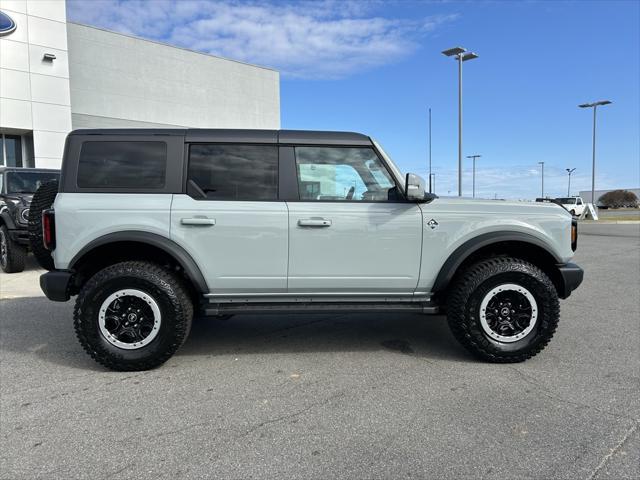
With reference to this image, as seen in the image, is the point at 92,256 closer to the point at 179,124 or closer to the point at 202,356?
the point at 202,356

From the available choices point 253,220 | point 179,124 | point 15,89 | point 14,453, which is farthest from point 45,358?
point 179,124

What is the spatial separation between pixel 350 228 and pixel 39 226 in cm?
266

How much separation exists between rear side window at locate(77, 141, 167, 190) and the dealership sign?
1856 centimetres

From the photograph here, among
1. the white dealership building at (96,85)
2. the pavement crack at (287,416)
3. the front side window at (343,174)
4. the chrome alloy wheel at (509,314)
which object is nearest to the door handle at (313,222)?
the front side window at (343,174)

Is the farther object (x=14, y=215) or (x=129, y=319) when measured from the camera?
(x=14, y=215)

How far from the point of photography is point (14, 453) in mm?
2598

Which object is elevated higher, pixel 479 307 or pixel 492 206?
pixel 492 206

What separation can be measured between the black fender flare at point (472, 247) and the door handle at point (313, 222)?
1.06 meters

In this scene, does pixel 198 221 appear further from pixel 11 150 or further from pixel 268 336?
pixel 11 150

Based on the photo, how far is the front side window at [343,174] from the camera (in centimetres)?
394

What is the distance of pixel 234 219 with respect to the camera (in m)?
3.76

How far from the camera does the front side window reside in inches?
155

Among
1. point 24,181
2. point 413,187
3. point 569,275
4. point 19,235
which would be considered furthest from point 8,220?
point 569,275

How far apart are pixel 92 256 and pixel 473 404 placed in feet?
10.5
